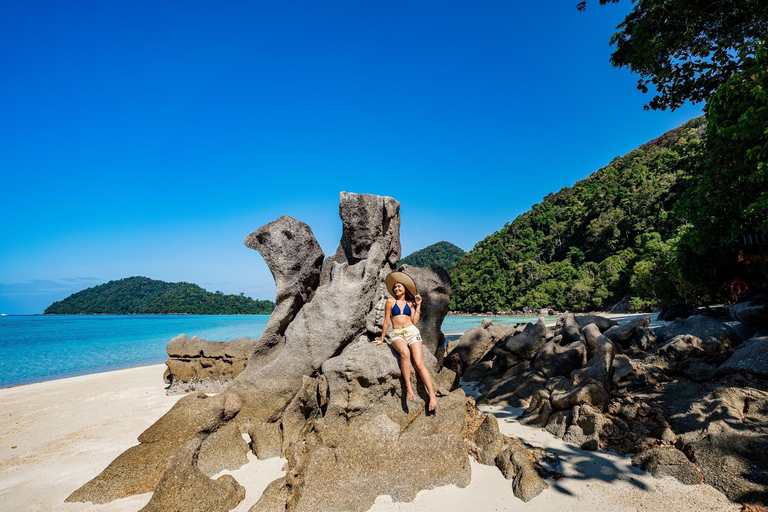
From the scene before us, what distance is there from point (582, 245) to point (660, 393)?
69.4m

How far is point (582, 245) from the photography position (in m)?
66.9

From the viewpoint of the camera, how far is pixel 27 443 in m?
6.82

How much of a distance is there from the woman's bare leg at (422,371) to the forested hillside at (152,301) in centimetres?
14190

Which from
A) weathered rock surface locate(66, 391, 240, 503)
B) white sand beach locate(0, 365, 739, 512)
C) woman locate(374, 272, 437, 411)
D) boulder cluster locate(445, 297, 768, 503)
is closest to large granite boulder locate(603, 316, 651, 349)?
boulder cluster locate(445, 297, 768, 503)

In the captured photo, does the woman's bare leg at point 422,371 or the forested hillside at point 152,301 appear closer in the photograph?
the woman's bare leg at point 422,371

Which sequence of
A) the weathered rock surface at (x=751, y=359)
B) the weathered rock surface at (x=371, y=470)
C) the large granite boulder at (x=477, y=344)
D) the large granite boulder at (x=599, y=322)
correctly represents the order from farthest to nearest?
the large granite boulder at (x=477, y=344) < the large granite boulder at (x=599, y=322) < the weathered rock surface at (x=751, y=359) < the weathered rock surface at (x=371, y=470)

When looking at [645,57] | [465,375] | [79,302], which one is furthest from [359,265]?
[79,302]

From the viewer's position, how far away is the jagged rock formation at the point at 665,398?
4.18 m

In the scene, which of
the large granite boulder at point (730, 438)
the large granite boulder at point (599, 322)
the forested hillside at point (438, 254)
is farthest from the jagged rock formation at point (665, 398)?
the forested hillside at point (438, 254)

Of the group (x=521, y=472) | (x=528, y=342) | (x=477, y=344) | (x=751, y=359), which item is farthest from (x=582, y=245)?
(x=521, y=472)

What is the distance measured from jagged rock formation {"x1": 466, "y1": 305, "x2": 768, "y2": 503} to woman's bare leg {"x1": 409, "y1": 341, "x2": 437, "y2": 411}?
2256 mm

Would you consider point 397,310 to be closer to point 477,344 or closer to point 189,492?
point 189,492

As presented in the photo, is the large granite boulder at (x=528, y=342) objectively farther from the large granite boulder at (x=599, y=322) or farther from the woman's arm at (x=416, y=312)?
the woman's arm at (x=416, y=312)

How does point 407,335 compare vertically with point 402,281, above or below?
below
